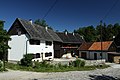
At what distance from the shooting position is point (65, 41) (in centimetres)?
5388

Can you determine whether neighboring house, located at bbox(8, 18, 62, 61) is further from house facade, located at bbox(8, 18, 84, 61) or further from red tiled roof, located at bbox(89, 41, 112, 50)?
red tiled roof, located at bbox(89, 41, 112, 50)

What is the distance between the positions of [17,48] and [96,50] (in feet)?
66.4

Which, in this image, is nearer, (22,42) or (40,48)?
(22,42)

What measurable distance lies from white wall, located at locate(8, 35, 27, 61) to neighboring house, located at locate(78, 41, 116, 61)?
18.3 meters

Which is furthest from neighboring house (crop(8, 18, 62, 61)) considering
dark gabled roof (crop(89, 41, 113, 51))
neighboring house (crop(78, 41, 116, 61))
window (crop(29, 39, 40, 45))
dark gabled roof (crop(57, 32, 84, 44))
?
dark gabled roof (crop(57, 32, 84, 44))

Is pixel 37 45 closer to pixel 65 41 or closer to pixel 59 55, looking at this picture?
pixel 59 55

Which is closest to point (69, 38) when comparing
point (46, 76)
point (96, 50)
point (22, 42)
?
point (96, 50)

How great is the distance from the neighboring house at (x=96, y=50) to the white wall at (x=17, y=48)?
18289 millimetres

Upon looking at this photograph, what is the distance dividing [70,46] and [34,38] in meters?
22.2

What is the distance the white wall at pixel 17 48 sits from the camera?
116ft

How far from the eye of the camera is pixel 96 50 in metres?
45.5

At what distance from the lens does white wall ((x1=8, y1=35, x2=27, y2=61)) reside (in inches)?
1394

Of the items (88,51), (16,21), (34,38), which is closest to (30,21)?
(16,21)

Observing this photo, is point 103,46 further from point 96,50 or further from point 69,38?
point 69,38
